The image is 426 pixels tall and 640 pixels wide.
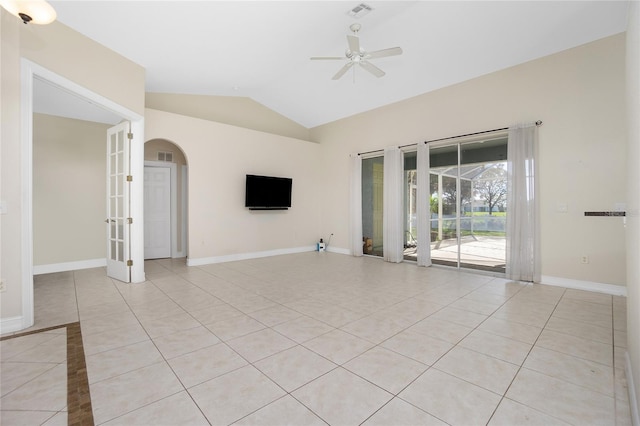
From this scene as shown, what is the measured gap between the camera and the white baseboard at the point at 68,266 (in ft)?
16.2

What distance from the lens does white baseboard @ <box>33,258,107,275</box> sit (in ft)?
16.2

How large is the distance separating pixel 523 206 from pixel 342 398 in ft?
13.9

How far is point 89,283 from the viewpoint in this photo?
14.2ft

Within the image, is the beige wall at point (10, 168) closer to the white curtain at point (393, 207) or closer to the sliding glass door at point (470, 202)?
the white curtain at point (393, 207)

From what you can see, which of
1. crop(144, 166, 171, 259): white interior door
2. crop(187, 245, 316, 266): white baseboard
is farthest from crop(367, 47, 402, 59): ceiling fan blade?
crop(144, 166, 171, 259): white interior door

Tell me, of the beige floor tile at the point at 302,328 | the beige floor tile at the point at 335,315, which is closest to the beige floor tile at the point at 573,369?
the beige floor tile at the point at 335,315

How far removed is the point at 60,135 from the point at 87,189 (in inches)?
40.7

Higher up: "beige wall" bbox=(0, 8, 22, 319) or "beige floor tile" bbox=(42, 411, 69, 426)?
"beige wall" bbox=(0, 8, 22, 319)

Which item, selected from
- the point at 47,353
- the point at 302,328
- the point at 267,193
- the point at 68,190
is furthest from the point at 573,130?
the point at 68,190

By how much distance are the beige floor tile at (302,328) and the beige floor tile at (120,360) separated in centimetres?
102

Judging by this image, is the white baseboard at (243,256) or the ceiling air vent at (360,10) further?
the white baseboard at (243,256)

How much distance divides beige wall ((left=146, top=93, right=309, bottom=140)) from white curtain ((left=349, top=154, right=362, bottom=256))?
6.75 ft

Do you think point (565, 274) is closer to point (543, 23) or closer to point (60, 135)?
point (543, 23)

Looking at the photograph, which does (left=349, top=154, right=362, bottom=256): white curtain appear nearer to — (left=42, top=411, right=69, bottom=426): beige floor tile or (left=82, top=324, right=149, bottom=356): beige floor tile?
(left=82, top=324, right=149, bottom=356): beige floor tile
